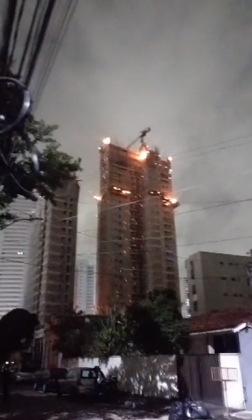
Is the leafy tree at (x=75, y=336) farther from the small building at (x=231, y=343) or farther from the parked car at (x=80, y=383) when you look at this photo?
the small building at (x=231, y=343)

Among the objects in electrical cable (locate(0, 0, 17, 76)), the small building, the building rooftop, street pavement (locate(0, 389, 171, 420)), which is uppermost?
electrical cable (locate(0, 0, 17, 76))

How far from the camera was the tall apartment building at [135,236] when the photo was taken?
47.8 m

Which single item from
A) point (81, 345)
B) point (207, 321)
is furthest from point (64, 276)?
point (207, 321)

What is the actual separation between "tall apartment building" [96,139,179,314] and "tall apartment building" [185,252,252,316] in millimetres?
5463

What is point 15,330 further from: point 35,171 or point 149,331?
A: point 35,171

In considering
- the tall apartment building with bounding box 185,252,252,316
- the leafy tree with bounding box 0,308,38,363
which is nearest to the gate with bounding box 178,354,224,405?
the leafy tree with bounding box 0,308,38,363

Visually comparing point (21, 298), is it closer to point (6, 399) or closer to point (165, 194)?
point (165, 194)

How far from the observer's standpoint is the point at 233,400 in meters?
11.9

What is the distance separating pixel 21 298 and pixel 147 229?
25372mm

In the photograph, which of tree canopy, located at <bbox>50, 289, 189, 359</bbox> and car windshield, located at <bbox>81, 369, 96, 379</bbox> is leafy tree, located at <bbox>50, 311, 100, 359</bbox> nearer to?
tree canopy, located at <bbox>50, 289, 189, 359</bbox>

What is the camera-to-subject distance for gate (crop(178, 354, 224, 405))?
490 inches

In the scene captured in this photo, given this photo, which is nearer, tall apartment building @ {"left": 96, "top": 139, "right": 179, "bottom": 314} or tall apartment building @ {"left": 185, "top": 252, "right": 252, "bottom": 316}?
tall apartment building @ {"left": 96, "top": 139, "right": 179, "bottom": 314}

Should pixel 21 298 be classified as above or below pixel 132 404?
above

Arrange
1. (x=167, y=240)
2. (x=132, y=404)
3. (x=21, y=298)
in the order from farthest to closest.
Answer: (x=21, y=298) < (x=167, y=240) < (x=132, y=404)
